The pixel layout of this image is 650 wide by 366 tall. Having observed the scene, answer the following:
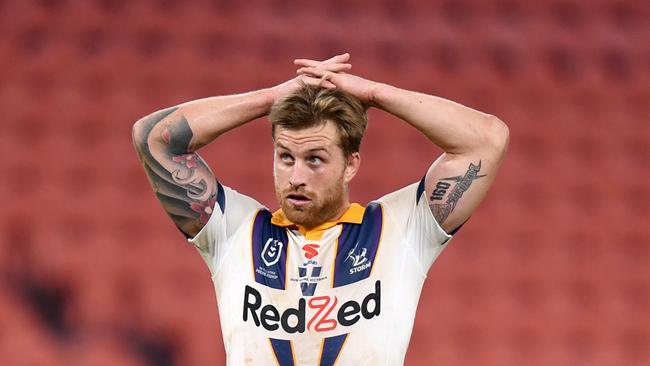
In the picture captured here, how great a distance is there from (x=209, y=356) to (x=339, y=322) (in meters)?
1.72

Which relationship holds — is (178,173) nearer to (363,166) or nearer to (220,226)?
(220,226)

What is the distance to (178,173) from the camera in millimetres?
1971

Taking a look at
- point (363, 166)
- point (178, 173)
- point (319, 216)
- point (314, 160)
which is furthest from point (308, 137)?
point (363, 166)

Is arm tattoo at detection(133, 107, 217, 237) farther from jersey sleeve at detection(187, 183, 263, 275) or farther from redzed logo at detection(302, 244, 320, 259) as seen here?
redzed logo at detection(302, 244, 320, 259)

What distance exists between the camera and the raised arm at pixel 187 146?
1.95 m

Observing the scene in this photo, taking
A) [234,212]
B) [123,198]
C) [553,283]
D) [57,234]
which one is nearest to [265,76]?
[123,198]

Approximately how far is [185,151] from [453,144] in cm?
49

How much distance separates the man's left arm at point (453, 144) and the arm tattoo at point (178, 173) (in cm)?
35

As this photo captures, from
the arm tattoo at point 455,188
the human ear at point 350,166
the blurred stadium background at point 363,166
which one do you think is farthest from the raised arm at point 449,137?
the blurred stadium background at point 363,166

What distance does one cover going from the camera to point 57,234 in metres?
3.66

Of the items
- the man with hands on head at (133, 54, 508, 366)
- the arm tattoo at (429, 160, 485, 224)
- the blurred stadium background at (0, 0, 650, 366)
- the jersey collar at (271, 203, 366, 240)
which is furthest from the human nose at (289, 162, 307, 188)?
the blurred stadium background at (0, 0, 650, 366)

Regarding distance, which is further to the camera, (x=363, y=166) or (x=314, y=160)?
(x=363, y=166)

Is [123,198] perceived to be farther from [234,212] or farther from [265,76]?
[234,212]

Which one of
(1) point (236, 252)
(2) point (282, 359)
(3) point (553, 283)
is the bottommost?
(3) point (553, 283)
